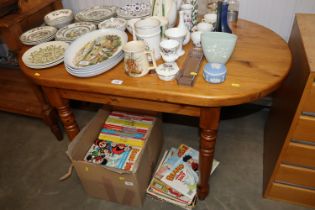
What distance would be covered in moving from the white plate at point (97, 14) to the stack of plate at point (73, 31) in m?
0.07

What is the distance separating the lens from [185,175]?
147cm

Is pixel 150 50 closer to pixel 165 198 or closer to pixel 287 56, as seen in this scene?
pixel 287 56

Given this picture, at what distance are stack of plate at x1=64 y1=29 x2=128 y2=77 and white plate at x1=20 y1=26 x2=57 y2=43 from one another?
243 millimetres

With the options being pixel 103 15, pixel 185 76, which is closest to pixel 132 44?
pixel 185 76

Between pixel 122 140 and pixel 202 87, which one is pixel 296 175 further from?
pixel 122 140

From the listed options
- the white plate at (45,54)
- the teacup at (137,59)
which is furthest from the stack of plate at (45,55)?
the teacup at (137,59)

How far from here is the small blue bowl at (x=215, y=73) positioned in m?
0.99

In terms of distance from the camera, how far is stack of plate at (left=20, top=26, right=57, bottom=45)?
137 cm

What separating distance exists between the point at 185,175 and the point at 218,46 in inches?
29.1

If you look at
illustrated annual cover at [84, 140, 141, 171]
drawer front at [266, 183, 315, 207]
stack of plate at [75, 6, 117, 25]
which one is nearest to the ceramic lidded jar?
stack of plate at [75, 6, 117, 25]

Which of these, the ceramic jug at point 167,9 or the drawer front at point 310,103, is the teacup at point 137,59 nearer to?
the ceramic jug at point 167,9

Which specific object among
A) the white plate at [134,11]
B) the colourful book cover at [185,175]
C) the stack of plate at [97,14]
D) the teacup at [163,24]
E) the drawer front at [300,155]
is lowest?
the colourful book cover at [185,175]

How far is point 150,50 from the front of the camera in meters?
1.11

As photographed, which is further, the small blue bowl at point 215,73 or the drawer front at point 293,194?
the drawer front at point 293,194
